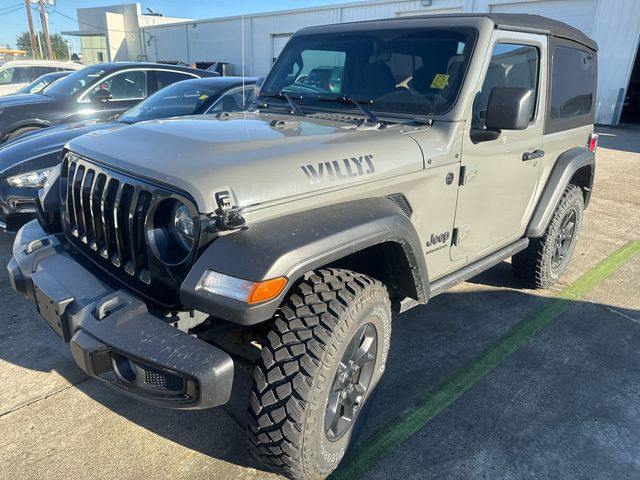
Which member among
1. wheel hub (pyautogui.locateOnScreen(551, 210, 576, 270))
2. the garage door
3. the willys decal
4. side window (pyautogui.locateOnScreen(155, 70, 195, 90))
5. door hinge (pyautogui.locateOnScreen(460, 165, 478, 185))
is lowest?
wheel hub (pyautogui.locateOnScreen(551, 210, 576, 270))

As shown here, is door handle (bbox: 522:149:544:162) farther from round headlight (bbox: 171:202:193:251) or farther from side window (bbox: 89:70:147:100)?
side window (bbox: 89:70:147:100)

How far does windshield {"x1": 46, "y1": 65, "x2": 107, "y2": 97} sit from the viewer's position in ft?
24.2

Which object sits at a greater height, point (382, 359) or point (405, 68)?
point (405, 68)

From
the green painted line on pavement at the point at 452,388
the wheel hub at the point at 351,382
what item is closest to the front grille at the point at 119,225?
the wheel hub at the point at 351,382

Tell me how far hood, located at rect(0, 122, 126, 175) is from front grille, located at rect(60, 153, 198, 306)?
1.94m

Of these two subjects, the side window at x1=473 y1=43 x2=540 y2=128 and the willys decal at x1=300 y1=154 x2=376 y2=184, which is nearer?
the willys decal at x1=300 y1=154 x2=376 y2=184

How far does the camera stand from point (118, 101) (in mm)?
7387

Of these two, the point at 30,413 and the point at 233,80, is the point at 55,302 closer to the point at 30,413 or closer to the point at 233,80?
the point at 30,413


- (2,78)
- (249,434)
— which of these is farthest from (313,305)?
(2,78)

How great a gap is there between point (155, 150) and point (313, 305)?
3.25ft

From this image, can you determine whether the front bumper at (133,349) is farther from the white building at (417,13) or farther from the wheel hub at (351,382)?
the white building at (417,13)

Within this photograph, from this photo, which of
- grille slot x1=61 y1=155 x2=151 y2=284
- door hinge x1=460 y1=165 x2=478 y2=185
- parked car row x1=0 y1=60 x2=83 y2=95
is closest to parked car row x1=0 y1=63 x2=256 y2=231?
grille slot x1=61 y1=155 x2=151 y2=284

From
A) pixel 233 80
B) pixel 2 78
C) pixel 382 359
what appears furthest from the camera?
pixel 2 78

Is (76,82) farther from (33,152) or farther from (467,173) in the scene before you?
(467,173)
